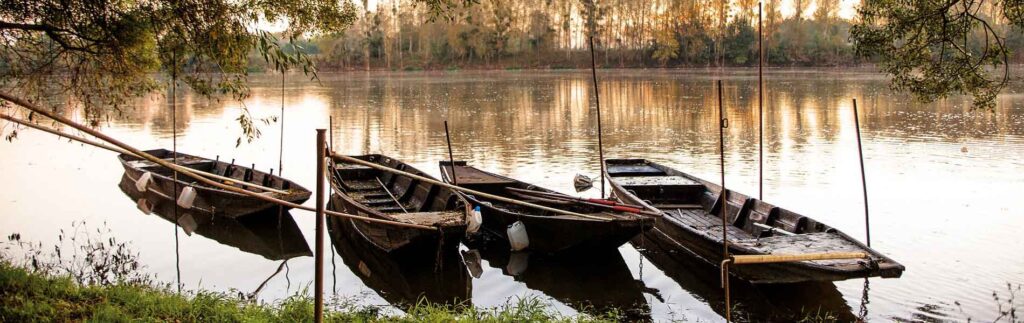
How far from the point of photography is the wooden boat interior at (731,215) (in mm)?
8398

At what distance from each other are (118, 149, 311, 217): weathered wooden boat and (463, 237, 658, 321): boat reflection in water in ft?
10.1

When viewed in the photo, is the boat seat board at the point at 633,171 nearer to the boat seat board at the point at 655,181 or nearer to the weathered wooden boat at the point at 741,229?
the weathered wooden boat at the point at 741,229

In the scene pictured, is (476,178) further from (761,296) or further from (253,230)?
(761,296)

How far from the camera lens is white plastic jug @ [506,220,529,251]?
10.0 metres

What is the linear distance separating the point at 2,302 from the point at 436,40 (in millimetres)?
69872

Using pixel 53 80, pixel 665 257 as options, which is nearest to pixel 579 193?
pixel 665 257

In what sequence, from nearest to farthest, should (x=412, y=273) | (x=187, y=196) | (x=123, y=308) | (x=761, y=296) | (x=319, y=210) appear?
(x=319, y=210), (x=123, y=308), (x=761, y=296), (x=412, y=273), (x=187, y=196)

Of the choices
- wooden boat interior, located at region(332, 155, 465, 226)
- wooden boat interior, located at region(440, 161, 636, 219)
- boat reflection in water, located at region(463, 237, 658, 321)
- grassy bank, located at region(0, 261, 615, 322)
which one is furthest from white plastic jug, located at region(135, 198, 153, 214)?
grassy bank, located at region(0, 261, 615, 322)

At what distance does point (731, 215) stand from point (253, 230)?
6811mm

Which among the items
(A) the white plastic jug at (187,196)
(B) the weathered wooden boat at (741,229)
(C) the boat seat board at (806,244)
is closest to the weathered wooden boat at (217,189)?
(A) the white plastic jug at (187,196)

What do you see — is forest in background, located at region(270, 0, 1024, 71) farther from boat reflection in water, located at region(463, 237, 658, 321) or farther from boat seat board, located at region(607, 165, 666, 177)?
boat reflection in water, located at region(463, 237, 658, 321)

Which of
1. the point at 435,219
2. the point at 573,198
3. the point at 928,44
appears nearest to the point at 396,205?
the point at 435,219

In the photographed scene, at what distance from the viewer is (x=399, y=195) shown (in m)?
12.6

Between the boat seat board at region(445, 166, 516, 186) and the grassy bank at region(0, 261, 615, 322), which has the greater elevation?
the boat seat board at region(445, 166, 516, 186)
